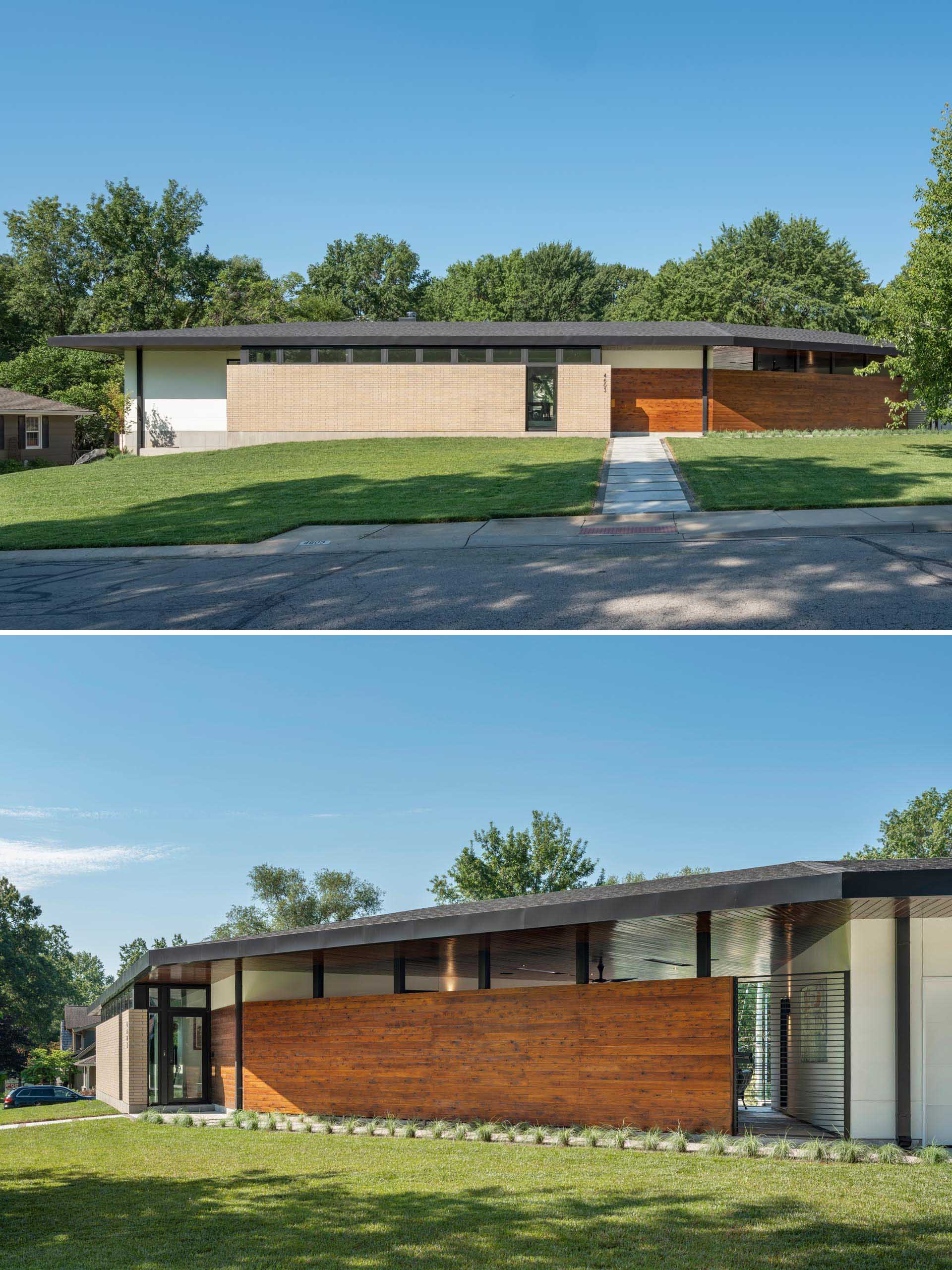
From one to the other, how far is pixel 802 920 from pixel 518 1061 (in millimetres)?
4330

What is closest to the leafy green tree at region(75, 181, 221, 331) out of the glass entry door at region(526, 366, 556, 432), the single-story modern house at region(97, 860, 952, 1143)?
the glass entry door at region(526, 366, 556, 432)

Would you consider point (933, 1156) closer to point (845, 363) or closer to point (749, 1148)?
point (749, 1148)

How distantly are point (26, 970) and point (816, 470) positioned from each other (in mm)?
64263

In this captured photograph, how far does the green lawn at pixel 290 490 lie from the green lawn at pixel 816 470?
2723 millimetres

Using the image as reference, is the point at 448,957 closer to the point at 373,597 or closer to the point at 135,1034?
the point at 373,597

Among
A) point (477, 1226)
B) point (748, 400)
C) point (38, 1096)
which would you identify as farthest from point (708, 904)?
point (748, 400)

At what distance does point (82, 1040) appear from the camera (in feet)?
205

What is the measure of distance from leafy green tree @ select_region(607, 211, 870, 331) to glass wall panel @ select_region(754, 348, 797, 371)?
2703 centimetres

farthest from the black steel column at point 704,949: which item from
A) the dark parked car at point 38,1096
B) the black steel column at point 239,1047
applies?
the dark parked car at point 38,1096

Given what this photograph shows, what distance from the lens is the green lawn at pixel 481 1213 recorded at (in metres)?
7.48

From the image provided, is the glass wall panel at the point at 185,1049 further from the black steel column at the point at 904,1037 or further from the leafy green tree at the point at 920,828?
the leafy green tree at the point at 920,828

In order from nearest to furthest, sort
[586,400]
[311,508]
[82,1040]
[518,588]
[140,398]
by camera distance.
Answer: [518,588], [311,508], [586,400], [140,398], [82,1040]

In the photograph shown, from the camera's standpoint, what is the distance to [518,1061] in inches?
583

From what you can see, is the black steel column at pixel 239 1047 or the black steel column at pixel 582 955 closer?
the black steel column at pixel 582 955
